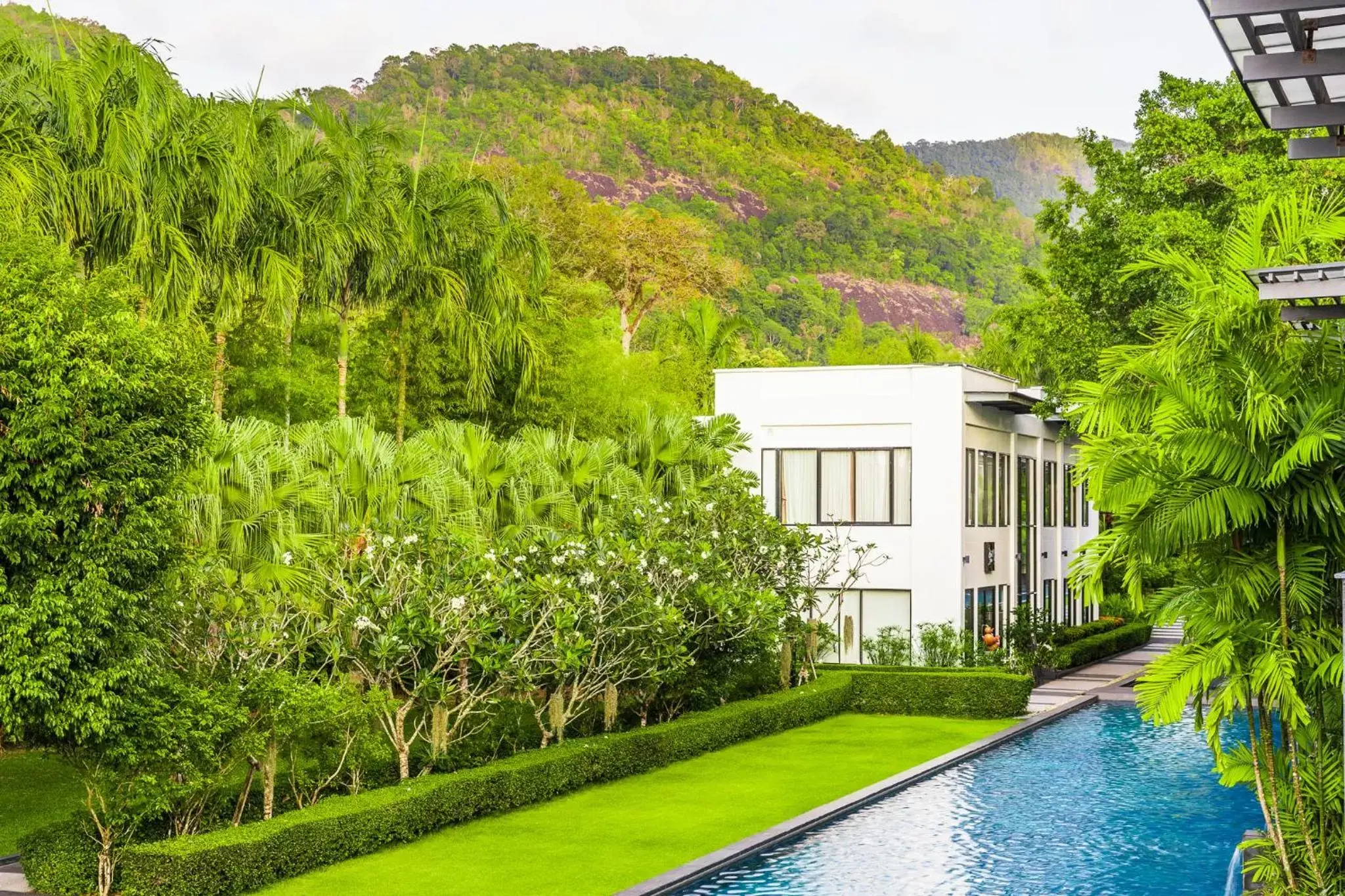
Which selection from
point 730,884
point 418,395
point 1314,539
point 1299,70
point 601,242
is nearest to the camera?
point 1299,70

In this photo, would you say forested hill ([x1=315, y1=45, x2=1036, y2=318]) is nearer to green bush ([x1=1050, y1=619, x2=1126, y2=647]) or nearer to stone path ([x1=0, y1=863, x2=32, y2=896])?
green bush ([x1=1050, y1=619, x2=1126, y2=647])

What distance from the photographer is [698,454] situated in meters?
30.1

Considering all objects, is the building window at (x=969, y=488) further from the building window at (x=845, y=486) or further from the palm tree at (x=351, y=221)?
the palm tree at (x=351, y=221)

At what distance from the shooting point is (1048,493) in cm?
4116

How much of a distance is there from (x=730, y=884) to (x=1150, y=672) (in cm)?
506

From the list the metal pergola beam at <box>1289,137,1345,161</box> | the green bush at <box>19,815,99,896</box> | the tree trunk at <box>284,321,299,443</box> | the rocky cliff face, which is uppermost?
the rocky cliff face

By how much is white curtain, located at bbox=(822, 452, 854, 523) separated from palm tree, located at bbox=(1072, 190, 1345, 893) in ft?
70.3

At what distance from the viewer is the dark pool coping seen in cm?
1369

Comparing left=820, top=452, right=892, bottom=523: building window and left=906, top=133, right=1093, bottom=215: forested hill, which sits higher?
left=906, top=133, right=1093, bottom=215: forested hill

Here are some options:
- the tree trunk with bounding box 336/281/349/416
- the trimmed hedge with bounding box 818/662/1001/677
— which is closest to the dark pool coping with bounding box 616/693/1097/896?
the trimmed hedge with bounding box 818/662/1001/677

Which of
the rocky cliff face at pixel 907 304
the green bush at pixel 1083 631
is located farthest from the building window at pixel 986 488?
the rocky cliff face at pixel 907 304

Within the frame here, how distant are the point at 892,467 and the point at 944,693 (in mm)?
6235

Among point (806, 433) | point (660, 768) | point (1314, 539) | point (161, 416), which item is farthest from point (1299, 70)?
point (806, 433)

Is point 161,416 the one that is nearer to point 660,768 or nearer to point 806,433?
point 660,768
